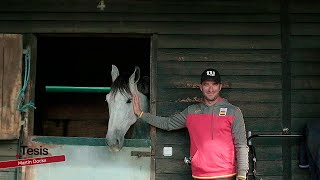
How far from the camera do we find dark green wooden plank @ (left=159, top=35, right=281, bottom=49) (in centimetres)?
362

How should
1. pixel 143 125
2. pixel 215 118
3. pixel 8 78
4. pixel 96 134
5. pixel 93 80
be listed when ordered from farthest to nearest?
pixel 93 80 < pixel 96 134 < pixel 143 125 < pixel 8 78 < pixel 215 118

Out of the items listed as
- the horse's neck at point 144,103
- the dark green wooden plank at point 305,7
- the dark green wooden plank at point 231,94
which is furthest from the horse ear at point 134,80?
the dark green wooden plank at point 305,7

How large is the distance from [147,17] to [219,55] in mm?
657

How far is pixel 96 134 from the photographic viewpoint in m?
5.66

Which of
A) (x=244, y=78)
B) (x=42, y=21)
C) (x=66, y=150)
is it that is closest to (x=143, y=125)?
(x=66, y=150)

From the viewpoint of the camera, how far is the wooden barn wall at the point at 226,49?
3578 mm

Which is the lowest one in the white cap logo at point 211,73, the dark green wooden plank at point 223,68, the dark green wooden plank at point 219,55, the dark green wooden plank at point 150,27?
the white cap logo at point 211,73

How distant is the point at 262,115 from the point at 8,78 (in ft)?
6.61

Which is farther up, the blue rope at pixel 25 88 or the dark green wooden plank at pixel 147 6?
the dark green wooden plank at pixel 147 6

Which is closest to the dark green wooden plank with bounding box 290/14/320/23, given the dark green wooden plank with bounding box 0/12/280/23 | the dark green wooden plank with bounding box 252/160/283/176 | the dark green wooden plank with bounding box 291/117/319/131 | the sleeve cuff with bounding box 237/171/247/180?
the dark green wooden plank with bounding box 0/12/280/23

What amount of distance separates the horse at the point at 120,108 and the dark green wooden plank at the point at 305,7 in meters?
1.38

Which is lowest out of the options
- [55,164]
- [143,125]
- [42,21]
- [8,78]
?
[55,164]

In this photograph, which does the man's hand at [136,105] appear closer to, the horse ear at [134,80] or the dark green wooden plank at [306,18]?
the horse ear at [134,80]

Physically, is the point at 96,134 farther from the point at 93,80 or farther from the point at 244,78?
the point at 244,78
